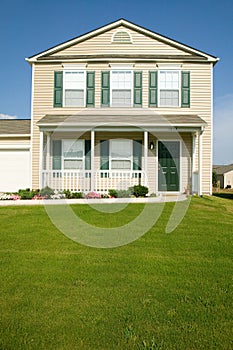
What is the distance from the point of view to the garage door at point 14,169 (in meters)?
16.3

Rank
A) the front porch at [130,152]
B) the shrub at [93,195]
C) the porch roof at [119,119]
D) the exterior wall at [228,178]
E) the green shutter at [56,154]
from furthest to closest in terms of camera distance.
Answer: the exterior wall at [228,178]
the green shutter at [56,154]
the front porch at [130,152]
the porch roof at [119,119]
the shrub at [93,195]

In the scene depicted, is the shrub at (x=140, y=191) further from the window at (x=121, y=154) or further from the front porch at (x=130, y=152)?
the window at (x=121, y=154)

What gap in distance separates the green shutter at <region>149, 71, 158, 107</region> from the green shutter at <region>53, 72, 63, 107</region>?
12.9 feet

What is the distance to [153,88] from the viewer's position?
1566 cm

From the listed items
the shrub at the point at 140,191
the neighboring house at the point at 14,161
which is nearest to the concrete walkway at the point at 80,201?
the shrub at the point at 140,191

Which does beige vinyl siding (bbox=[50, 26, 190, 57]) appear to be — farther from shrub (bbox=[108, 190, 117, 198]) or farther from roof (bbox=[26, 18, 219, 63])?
shrub (bbox=[108, 190, 117, 198])

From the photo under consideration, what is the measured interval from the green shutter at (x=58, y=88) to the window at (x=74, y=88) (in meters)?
0.22

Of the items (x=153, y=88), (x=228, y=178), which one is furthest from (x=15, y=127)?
(x=228, y=178)

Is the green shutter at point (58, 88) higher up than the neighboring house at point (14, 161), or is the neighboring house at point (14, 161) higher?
the green shutter at point (58, 88)

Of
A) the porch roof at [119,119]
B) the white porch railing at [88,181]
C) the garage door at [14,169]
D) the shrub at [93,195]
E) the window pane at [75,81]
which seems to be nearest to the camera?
the shrub at [93,195]

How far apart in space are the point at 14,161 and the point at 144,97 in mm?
6561

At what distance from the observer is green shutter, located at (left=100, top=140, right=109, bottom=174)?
15.7m

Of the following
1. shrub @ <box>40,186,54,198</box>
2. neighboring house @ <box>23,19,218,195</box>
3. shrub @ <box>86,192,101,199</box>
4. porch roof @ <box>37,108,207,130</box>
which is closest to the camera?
shrub @ <box>86,192,101,199</box>

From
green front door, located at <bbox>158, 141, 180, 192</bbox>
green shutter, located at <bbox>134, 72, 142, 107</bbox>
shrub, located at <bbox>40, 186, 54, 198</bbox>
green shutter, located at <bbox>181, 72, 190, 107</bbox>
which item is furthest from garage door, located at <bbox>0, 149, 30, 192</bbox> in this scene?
green shutter, located at <bbox>181, 72, 190, 107</bbox>
